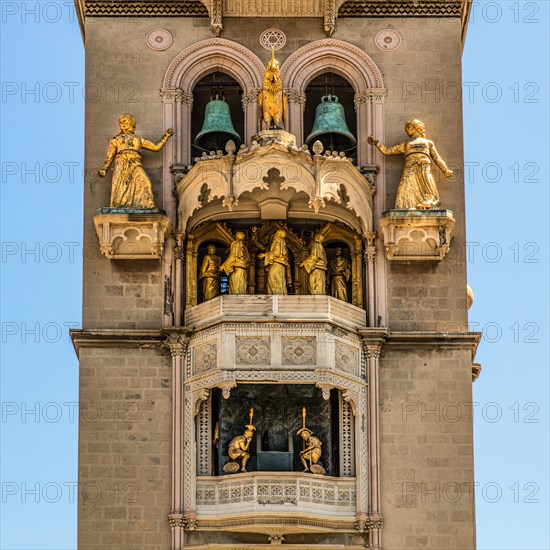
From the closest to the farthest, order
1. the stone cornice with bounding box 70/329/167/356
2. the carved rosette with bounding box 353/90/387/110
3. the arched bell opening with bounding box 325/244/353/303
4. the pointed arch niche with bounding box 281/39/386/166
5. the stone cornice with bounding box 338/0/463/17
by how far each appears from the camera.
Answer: the stone cornice with bounding box 70/329/167/356 → the arched bell opening with bounding box 325/244/353/303 → the pointed arch niche with bounding box 281/39/386/166 → the carved rosette with bounding box 353/90/387/110 → the stone cornice with bounding box 338/0/463/17

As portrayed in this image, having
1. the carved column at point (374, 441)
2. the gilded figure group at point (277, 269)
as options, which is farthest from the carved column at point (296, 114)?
the carved column at point (374, 441)

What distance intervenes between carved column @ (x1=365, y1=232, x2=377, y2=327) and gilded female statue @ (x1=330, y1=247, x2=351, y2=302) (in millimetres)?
484

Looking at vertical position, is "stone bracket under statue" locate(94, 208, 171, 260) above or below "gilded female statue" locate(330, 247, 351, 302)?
above

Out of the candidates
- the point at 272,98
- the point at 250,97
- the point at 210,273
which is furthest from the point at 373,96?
the point at 210,273

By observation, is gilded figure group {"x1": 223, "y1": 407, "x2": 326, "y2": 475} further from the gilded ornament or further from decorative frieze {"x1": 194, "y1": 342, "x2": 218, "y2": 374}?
decorative frieze {"x1": 194, "y1": 342, "x2": 218, "y2": 374}

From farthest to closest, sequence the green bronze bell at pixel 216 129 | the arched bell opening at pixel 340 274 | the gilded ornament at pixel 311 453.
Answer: the green bronze bell at pixel 216 129
the arched bell opening at pixel 340 274
the gilded ornament at pixel 311 453

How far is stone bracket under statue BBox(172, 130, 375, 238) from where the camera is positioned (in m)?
45.0

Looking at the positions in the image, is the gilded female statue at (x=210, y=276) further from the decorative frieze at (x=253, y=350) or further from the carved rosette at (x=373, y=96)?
the carved rosette at (x=373, y=96)

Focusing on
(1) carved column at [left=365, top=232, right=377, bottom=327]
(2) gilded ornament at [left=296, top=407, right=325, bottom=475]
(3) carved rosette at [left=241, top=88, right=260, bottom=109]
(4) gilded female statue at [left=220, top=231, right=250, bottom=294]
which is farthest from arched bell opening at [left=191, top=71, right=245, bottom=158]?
(2) gilded ornament at [left=296, top=407, right=325, bottom=475]

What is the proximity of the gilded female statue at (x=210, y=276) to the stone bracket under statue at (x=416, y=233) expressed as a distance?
3.09 m

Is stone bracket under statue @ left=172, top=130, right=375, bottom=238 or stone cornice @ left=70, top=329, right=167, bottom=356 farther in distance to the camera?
stone bracket under statue @ left=172, top=130, right=375, bottom=238

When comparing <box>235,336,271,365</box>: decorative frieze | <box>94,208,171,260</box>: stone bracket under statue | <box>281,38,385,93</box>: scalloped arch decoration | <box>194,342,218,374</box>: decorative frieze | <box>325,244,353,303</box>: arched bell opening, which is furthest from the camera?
<box>281,38,385,93</box>: scalloped arch decoration

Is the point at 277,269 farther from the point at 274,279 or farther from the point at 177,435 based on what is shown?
the point at 177,435

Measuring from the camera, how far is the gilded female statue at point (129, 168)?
45312mm
